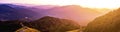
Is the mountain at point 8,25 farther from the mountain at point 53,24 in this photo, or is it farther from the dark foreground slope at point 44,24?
the mountain at point 53,24

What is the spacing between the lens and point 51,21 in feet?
185

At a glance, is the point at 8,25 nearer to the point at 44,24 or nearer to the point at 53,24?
the point at 44,24

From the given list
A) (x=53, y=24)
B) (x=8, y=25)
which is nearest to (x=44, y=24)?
(x=53, y=24)

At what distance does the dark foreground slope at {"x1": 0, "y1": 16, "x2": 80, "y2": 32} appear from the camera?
5002 centimetres

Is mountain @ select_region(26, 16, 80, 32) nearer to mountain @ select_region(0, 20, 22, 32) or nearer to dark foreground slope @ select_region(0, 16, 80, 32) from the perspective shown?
dark foreground slope @ select_region(0, 16, 80, 32)

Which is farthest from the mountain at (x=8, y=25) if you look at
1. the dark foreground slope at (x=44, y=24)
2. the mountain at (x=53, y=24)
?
the mountain at (x=53, y=24)

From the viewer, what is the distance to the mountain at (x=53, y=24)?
1908 inches

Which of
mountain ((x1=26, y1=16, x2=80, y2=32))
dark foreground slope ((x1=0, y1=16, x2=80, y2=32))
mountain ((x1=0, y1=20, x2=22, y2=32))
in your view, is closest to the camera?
mountain ((x1=26, y1=16, x2=80, y2=32))

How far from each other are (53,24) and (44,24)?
10.9 feet

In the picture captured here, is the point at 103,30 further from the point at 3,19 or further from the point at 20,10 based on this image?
the point at 3,19

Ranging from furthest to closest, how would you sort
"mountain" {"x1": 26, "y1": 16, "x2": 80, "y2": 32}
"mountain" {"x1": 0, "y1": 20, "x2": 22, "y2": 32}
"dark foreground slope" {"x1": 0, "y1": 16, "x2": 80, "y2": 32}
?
"mountain" {"x1": 0, "y1": 20, "x2": 22, "y2": 32}, "dark foreground slope" {"x1": 0, "y1": 16, "x2": 80, "y2": 32}, "mountain" {"x1": 26, "y1": 16, "x2": 80, "y2": 32}

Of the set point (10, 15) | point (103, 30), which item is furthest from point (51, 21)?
point (103, 30)

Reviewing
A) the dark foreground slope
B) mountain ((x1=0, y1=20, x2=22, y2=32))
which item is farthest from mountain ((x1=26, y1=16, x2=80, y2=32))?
mountain ((x1=0, y1=20, x2=22, y2=32))

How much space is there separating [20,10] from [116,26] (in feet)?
141
